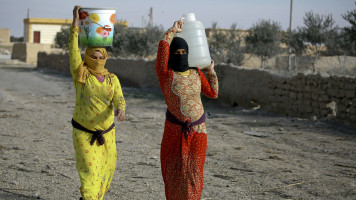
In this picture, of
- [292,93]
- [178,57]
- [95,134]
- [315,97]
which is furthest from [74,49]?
[292,93]

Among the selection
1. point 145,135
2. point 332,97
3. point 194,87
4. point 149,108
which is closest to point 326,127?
point 332,97

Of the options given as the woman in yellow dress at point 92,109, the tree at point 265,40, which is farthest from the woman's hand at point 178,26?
the tree at point 265,40

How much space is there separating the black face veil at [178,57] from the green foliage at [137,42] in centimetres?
2200

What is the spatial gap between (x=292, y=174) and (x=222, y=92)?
23.7 ft

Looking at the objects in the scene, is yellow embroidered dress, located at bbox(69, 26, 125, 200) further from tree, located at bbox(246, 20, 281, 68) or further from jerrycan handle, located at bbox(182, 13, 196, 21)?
tree, located at bbox(246, 20, 281, 68)

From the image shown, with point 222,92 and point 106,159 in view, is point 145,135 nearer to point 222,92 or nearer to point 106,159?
point 106,159

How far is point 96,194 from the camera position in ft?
12.7

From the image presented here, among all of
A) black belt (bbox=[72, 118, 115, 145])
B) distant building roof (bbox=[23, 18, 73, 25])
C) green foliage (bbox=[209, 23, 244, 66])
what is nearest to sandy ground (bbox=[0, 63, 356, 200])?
black belt (bbox=[72, 118, 115, 145])

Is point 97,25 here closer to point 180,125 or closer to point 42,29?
point 180,125

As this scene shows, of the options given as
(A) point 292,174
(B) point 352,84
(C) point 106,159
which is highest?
(B) point 352,84

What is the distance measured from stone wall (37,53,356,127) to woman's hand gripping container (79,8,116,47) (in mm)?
6569

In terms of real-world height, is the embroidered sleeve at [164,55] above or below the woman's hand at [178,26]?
below

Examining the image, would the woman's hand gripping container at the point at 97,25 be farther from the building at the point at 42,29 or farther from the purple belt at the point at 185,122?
the building at the point at 42,29

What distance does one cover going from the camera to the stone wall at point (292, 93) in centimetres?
947
